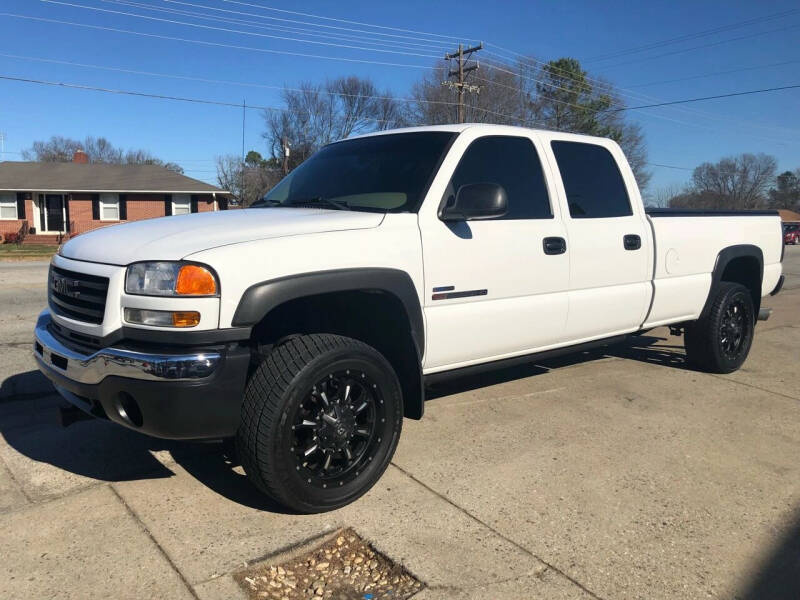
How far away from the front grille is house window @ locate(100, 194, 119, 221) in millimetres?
31119

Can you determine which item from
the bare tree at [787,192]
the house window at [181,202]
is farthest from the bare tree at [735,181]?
the house window at [181,202]

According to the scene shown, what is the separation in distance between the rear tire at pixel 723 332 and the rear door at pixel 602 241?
1.09 metres

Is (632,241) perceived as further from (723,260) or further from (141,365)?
(141,365)

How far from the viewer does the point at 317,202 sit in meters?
4.20

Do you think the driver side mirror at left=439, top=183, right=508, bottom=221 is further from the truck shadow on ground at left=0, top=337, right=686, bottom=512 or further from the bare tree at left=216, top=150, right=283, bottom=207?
the bare tree at left=216, top=150, right=283, bottom=207

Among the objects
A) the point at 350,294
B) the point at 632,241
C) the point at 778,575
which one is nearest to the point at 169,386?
the point at 350,294

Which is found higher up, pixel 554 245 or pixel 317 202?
pixel 317 202

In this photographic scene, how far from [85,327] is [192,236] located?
0.66 m

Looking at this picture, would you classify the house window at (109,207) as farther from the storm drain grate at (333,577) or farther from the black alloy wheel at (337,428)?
the storm drain grate at (333,577)

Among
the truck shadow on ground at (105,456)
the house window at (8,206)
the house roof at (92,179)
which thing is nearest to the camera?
the truck shadow on ground at (105,456)

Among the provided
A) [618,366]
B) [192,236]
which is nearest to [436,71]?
[618,366]

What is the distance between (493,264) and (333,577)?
200 cm

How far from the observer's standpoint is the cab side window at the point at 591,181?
4750 mm

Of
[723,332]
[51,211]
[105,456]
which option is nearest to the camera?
[105,456]
